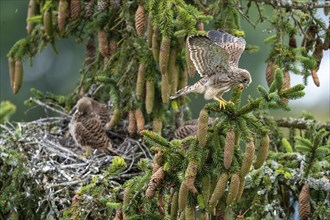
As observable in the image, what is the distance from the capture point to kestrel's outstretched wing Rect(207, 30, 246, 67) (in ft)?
21.7

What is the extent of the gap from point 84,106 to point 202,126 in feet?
10.3

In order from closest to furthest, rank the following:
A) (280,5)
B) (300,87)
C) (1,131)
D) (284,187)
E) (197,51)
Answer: (300,87) < (197,51) < (284,187) < (280,5) < (1,131)

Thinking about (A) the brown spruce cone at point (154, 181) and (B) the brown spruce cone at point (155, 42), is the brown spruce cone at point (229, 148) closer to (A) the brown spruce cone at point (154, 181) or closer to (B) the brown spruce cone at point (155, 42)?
(A) the brown spruce cone at point (154, 181)

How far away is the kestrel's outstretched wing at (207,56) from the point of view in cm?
609

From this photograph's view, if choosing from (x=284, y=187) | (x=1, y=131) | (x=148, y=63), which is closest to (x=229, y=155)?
(x=284, y=187)

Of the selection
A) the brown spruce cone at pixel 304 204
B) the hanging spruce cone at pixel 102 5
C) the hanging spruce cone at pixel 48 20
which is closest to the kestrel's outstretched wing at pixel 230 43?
the brown spruce cone at pixel 304 204

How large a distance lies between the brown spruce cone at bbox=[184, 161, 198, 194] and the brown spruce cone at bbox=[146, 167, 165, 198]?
0.20 m

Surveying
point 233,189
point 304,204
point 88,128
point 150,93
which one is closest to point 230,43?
point 150,93

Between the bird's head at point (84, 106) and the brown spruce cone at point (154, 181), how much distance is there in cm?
287

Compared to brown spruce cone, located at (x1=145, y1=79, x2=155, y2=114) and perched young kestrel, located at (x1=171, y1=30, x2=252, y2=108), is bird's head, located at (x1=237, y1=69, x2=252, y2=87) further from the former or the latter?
brown spruce cone, located at (x1=145, y1=79, x2=155, y2=114)

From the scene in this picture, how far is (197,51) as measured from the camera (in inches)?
245

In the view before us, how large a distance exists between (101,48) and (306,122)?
1875mm

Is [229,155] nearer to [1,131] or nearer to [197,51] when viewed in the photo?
[197,51]

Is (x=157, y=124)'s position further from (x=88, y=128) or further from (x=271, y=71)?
(x=271, y=71)
